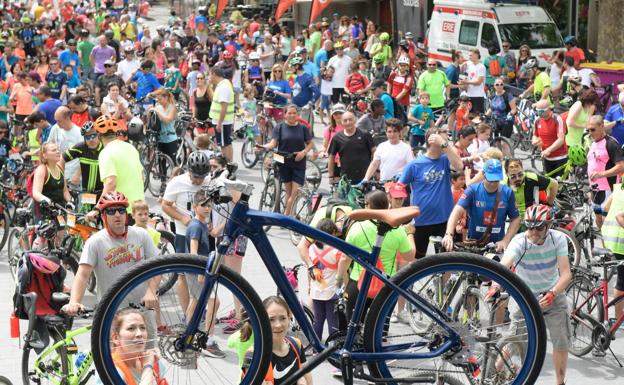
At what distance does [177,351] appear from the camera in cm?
546

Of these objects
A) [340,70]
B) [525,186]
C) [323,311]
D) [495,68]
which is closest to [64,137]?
[323,311]

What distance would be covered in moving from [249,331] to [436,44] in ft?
79.0

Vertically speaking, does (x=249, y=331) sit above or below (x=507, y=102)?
above

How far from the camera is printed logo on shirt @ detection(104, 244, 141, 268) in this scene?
8320 mm

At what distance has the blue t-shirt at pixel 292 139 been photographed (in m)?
15.4

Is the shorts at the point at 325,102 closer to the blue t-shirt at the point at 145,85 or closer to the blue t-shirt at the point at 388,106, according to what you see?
the blue t-shirt at the point at 145,85

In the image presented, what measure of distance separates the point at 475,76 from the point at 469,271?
17.5m

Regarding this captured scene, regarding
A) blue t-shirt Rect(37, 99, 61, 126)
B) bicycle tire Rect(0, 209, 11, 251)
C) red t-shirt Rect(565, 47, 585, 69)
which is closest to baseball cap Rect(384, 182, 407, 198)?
bicycle tire Rect(0, 209, 11, 251)

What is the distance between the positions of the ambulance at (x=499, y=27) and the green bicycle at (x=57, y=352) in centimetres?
1945

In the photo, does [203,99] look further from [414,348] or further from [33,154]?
[414,348]

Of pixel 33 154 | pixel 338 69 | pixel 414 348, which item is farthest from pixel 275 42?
pixel 414 348

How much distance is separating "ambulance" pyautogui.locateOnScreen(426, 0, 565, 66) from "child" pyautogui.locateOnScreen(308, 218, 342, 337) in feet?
56.4

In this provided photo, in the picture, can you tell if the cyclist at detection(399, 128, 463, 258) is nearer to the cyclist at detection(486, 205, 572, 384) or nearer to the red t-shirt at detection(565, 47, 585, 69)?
the cyclist at detection(486, 205, 572, 384)

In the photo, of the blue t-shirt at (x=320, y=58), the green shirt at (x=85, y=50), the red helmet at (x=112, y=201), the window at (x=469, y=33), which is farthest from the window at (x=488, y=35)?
the red helmet at (x=112, y=201)
